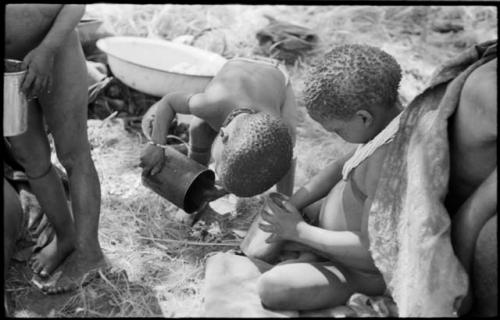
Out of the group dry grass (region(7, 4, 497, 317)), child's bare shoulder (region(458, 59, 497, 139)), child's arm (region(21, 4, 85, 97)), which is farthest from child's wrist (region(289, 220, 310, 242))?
child's arm (region(21, 4, 85, 97))

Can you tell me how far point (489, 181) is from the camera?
73.3 inches

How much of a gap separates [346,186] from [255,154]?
389 mm

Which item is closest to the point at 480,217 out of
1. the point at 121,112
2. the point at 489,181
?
the point at 489,181

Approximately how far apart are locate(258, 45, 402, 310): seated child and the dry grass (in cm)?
44

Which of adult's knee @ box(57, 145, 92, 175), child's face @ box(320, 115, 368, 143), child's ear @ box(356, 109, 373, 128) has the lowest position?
adult's knee @ box(57, 145, 92, 175)

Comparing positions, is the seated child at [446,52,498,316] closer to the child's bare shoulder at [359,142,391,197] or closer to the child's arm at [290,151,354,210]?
the child's bare shoulder at [359,142,391,197]

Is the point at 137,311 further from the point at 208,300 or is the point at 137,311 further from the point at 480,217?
the point at 480,217

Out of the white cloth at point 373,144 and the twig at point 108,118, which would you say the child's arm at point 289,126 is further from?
the twig at point 108,118

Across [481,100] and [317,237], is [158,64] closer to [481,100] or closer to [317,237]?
[317,237]

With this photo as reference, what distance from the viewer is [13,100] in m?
2.21

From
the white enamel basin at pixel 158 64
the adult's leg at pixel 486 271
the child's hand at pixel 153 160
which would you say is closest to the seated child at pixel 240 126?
the child's hand at pixel 153 160

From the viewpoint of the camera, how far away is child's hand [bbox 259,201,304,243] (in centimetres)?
238

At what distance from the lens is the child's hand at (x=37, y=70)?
2227 millimetres

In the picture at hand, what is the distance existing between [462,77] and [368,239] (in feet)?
2.14
